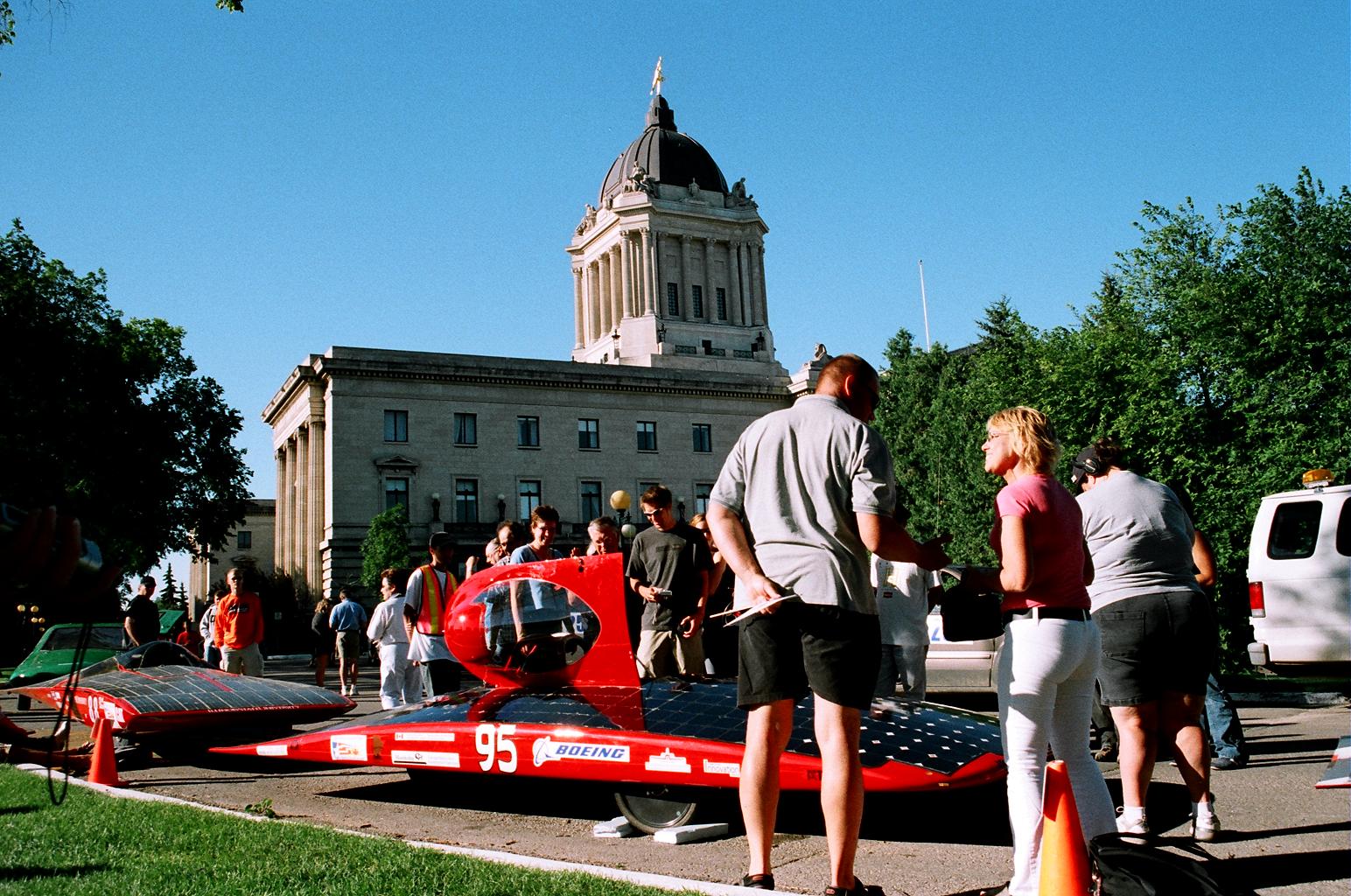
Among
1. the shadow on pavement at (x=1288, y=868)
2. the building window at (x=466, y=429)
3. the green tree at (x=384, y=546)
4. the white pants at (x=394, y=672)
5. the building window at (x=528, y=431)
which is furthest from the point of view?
the building window at (x=528, y=431)

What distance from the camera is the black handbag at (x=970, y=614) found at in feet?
15.1

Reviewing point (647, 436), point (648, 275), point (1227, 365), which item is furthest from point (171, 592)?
point (648, 275)

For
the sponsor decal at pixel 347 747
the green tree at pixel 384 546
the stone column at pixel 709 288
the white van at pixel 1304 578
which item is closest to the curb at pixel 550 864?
the sponsor decal at pixel 347 747

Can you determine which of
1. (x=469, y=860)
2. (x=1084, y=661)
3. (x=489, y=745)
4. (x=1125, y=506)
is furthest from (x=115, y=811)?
(x=1125, y=506)

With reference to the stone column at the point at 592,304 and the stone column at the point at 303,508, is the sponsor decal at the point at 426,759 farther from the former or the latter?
the stone column at the point at 592,304

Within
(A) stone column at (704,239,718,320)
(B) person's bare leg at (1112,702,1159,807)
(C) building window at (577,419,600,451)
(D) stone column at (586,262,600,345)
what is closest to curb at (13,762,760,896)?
(B) person's bare leg at (1112,702,1159,807)

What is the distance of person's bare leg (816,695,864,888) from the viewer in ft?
13.6

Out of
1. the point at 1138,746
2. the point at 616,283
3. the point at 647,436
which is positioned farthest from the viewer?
the point at 616,283

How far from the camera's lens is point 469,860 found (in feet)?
16.2

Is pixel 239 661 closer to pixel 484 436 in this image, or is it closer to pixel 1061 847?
pixel 1061 847

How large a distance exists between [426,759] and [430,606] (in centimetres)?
474

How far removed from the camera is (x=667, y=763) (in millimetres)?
5848

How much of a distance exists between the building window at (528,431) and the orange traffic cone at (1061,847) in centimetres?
6769

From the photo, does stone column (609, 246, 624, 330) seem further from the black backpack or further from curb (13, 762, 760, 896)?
the black backpack
